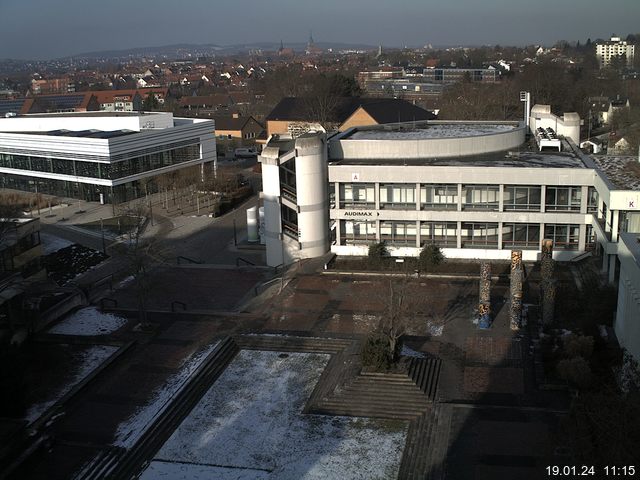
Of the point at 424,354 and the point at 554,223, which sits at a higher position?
the point at 554,223

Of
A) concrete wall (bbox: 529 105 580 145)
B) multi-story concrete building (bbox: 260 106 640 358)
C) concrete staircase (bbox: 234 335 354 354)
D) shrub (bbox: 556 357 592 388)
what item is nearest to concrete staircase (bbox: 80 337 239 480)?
concrete staircase (bbox: 234 335 354 354)

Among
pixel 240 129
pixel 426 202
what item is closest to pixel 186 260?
pixel 426 202

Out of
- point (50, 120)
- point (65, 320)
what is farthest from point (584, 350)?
point (50, 120)

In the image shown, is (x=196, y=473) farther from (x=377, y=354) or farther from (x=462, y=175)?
(x=462, y=175)

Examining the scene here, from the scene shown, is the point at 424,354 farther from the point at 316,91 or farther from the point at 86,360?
the point at 316,91

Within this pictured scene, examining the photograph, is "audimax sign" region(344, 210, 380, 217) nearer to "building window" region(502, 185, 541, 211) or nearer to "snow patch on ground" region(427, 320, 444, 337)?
"building window" region(502, 185, 541, 211)

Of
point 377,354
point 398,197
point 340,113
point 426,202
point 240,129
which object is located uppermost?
point 340,113
